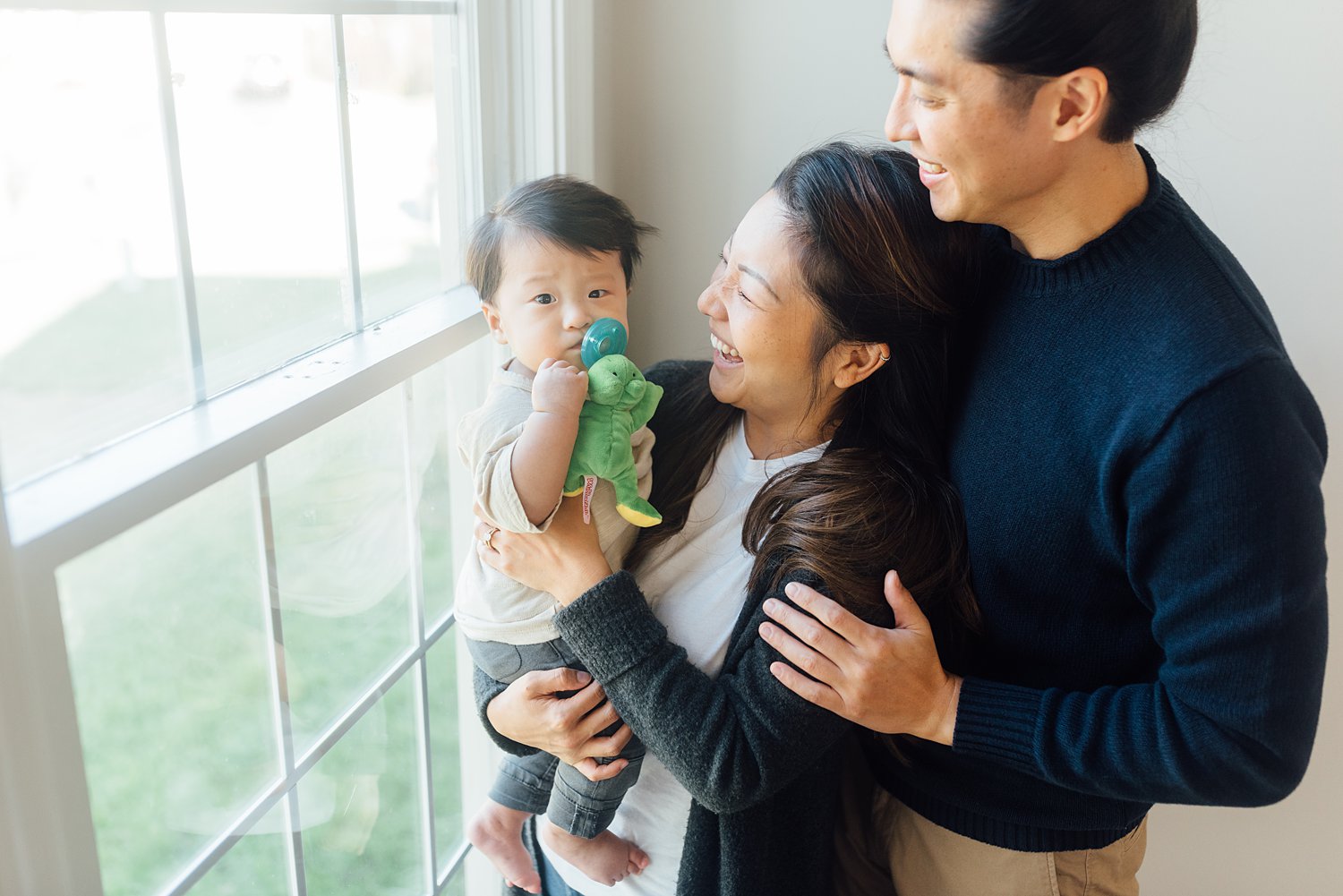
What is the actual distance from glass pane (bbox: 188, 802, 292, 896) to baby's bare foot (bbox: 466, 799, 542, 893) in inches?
12.8

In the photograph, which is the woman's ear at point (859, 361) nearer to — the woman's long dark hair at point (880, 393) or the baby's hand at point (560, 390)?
the woman's long dark hair at point (880, 393)

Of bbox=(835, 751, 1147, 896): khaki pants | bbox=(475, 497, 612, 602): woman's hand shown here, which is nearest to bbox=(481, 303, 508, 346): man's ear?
bbox=(475, 497, 612, 602): woman's hand

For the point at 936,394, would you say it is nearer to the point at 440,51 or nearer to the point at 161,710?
the point at 440,51

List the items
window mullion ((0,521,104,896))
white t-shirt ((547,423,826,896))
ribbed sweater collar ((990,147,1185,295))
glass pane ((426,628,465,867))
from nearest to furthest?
window mullion ((0,521,104,896))
ribbed sweater collar ((990,147,1185,295))
white t-shirt ((547,423,826,896))
glass pane ((426,628,465,867))

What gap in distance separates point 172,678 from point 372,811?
1.74 feet

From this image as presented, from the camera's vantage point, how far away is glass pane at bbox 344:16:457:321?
1.31 metres

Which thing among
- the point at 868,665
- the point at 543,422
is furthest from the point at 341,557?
the point at 868,665

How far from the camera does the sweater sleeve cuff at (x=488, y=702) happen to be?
1.40 meters

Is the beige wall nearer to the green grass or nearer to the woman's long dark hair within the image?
the woman's long dark hair

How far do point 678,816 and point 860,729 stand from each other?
31 cm

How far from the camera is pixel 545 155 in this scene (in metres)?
1.64

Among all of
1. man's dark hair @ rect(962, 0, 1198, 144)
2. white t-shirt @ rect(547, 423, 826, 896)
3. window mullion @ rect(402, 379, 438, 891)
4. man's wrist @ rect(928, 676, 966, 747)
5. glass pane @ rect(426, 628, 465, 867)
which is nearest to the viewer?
man's dark hair @ rect(962, 0, 1198, 144)

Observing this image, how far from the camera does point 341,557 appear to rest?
137 centimetres

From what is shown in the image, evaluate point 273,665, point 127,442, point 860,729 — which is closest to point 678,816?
point 860,729
